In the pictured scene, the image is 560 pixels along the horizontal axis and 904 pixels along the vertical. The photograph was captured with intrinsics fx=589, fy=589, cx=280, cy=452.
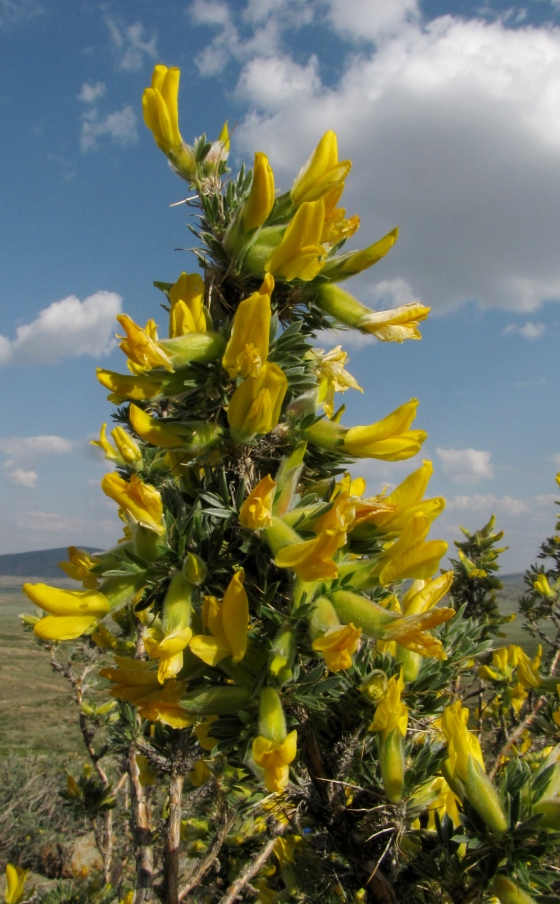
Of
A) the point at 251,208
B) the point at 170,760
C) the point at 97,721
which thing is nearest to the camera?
the point at 251,208

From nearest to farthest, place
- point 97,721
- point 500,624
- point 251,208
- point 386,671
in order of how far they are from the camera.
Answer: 1. point 251,208
2. point 386,671
3. point 97,721
4. point 500,624

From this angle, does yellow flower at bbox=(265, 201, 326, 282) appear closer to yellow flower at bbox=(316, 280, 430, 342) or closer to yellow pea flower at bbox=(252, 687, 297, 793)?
yellow flower at bbox=(316, 280, 430, 342)

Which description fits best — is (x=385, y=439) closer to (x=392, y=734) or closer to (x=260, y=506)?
(x=260, y=506)

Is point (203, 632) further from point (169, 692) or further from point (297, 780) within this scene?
point (297, 780)

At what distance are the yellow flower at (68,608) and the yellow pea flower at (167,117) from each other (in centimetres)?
103

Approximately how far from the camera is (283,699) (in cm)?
116

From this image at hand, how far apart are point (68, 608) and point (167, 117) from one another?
117 cm

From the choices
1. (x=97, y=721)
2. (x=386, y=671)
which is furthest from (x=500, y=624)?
(x=386, y=671)

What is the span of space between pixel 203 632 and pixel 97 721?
3552mm

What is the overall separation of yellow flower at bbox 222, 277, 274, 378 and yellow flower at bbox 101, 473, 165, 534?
0.29 meters

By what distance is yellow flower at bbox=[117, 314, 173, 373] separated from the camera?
1.16 metres

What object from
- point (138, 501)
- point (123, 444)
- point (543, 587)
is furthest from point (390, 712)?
point (543, 587)

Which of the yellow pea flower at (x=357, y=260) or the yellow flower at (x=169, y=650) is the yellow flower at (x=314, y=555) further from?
the yellow pea flower at (x=357, y=260)

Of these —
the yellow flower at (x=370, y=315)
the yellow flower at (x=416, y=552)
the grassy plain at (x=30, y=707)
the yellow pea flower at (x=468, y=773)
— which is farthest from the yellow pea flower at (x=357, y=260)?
the grassy plain at (x=30, y=707)
